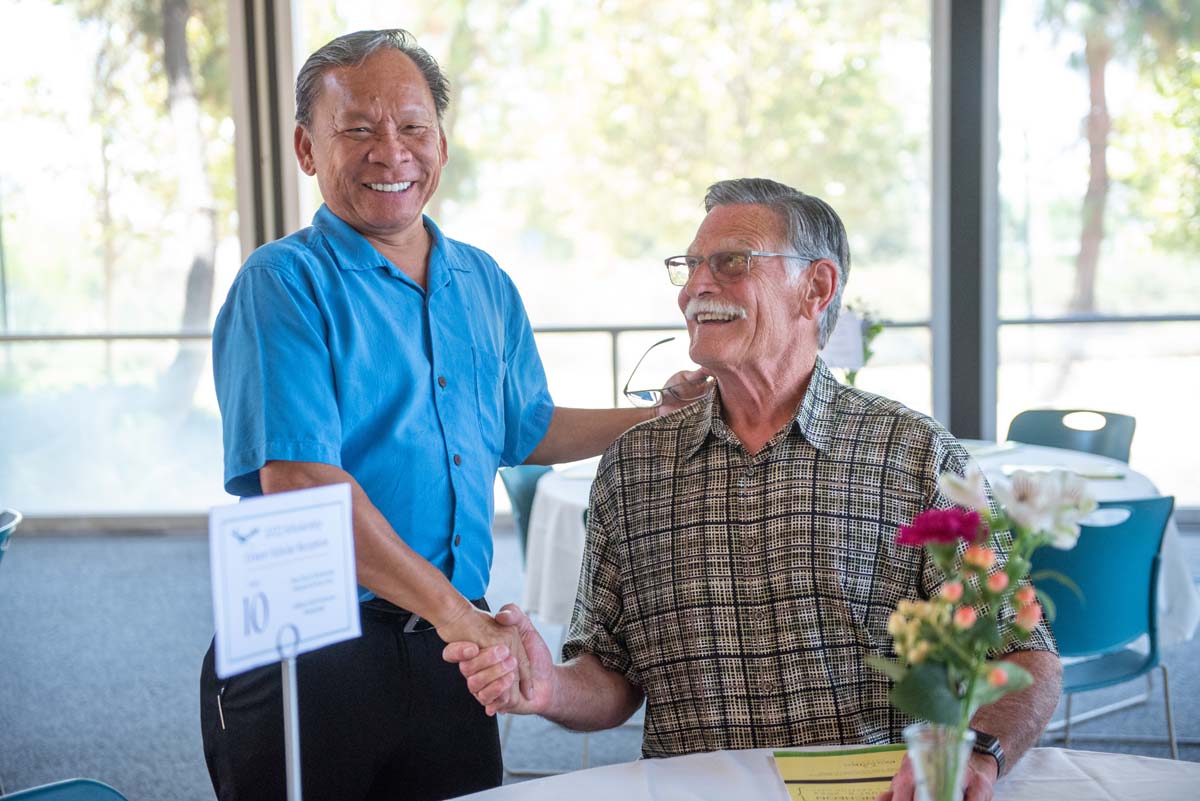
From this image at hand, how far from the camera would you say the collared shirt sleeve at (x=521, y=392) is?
201cm

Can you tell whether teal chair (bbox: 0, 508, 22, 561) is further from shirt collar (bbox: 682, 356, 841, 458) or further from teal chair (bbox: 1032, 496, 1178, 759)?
teal chair (bbox: 1032, 496, 1178, 759)

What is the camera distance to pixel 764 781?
4.33ft

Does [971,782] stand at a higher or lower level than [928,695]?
lower

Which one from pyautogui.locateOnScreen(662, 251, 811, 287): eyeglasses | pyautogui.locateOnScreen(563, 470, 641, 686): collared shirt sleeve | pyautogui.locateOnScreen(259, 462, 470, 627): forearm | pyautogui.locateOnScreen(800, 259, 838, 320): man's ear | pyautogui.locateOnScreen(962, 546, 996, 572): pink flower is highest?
pyautogui.locateOnScreen(662, 251, 811, 287): eyeglasses

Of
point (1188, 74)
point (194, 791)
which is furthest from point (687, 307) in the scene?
point (1188, 74)

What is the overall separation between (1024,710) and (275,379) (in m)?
1.03

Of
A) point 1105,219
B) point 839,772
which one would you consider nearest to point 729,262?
point 839,772

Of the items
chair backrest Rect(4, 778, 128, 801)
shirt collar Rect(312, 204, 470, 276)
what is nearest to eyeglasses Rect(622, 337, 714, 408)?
shirt collar Rect(312, 204, 470, 276)

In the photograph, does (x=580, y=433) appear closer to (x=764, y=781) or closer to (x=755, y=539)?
(x=755, y=539)

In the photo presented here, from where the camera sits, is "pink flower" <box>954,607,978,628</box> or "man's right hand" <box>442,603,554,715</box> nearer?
"pink flower" <box>954,607,978,628</box>

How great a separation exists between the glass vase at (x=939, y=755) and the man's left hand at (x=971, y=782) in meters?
0.23

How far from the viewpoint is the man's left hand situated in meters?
1.19

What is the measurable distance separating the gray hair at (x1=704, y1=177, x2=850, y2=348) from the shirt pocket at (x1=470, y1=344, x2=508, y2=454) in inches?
16.5

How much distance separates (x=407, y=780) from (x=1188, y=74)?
530 centimetres
